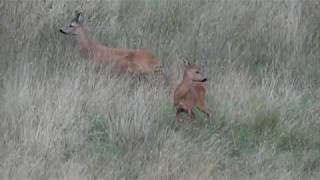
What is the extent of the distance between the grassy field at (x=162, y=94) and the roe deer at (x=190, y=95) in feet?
0.46

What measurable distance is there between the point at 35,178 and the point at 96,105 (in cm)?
162

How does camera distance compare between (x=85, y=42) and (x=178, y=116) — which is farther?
(x=85, y=42)

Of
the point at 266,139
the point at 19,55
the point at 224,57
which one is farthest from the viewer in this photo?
the point at 224,57

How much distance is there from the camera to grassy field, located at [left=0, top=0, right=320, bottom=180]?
25.2ft

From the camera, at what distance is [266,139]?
27.9 feet

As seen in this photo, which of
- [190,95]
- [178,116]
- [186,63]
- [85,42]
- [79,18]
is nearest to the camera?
[178,116]

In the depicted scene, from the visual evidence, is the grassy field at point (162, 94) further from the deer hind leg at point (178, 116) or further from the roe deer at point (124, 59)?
the roe deer at point (124, 59)

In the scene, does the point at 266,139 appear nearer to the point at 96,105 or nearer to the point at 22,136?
the point at 96,105

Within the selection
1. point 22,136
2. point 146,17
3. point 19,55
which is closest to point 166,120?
point 22,136

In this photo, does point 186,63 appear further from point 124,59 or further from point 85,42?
point 85,42

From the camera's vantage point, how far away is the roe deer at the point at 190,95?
8.64 m

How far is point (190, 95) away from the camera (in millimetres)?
8664

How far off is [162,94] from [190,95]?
559 mm

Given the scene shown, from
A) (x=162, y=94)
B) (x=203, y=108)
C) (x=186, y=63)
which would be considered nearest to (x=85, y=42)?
(x=186, y=63)
